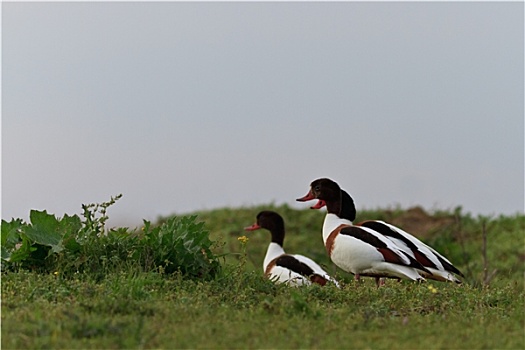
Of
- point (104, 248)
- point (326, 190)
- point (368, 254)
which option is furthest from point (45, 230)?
point (326, 190)

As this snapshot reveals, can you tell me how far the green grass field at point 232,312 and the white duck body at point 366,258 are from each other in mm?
311

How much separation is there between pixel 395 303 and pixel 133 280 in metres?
1.79

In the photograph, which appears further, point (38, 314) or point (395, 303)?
point (395, 303)

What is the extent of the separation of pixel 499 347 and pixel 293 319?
1144 millimetres

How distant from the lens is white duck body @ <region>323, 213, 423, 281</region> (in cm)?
759

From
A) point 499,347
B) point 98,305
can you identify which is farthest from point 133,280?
point 499,347

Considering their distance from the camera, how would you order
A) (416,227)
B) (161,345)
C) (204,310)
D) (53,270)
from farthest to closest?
(416,227)
(53,270)
(204,310)
(161,345)

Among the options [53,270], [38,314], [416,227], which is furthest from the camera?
[416,227]

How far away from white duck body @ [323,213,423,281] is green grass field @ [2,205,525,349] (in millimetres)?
311

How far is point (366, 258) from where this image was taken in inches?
301

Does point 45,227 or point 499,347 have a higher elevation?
point 45,227

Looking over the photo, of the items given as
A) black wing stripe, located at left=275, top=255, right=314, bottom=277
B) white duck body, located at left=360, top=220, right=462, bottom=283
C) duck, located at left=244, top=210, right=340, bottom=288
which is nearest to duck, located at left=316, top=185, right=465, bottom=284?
white duck body, located at left=360, top=220, right=462, bottom=283

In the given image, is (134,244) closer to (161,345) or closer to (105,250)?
(105,250)

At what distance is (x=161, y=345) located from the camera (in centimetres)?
420
